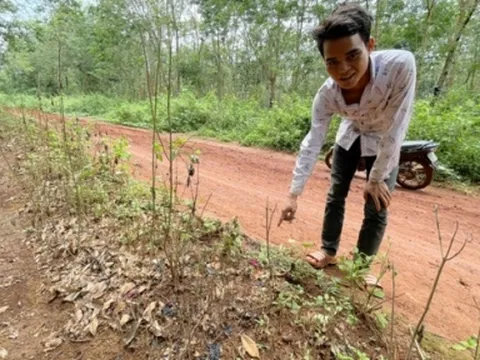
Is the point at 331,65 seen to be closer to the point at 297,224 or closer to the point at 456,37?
the point at 297,224

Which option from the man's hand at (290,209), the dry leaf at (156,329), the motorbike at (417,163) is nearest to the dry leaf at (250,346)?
the dry leaf at (156,329)

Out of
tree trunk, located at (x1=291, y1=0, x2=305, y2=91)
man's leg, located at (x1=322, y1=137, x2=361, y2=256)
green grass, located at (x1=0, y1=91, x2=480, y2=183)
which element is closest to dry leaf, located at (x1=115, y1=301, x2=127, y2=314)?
man's leg, located at (x1=322, y1=137, x2=361, y2=256)

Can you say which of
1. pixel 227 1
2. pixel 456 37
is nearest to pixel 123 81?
pixel 227 1

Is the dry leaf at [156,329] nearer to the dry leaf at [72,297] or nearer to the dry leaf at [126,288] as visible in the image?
the dry leaf at [126,288]

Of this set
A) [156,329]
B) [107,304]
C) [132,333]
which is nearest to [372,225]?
[156,329]

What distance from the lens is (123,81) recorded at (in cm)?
2122

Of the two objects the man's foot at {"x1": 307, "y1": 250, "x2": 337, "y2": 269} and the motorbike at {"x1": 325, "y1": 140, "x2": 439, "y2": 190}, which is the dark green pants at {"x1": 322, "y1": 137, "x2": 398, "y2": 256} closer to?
the man's foot at {"x1": 307, "y1": 250, "x2": 337, "y2": 269}

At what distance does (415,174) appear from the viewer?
15.3 feet

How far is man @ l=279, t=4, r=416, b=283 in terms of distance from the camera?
4.79ft

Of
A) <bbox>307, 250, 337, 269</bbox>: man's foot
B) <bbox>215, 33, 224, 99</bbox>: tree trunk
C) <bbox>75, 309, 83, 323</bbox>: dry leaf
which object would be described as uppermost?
<bbox>215, 33, 224, 99</bbox>: tree trunk

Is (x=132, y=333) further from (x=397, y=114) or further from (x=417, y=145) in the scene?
(x=417, y=145)

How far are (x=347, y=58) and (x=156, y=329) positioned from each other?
65.6 inches

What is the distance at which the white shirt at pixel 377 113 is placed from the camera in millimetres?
1496

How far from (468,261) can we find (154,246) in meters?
2.61
